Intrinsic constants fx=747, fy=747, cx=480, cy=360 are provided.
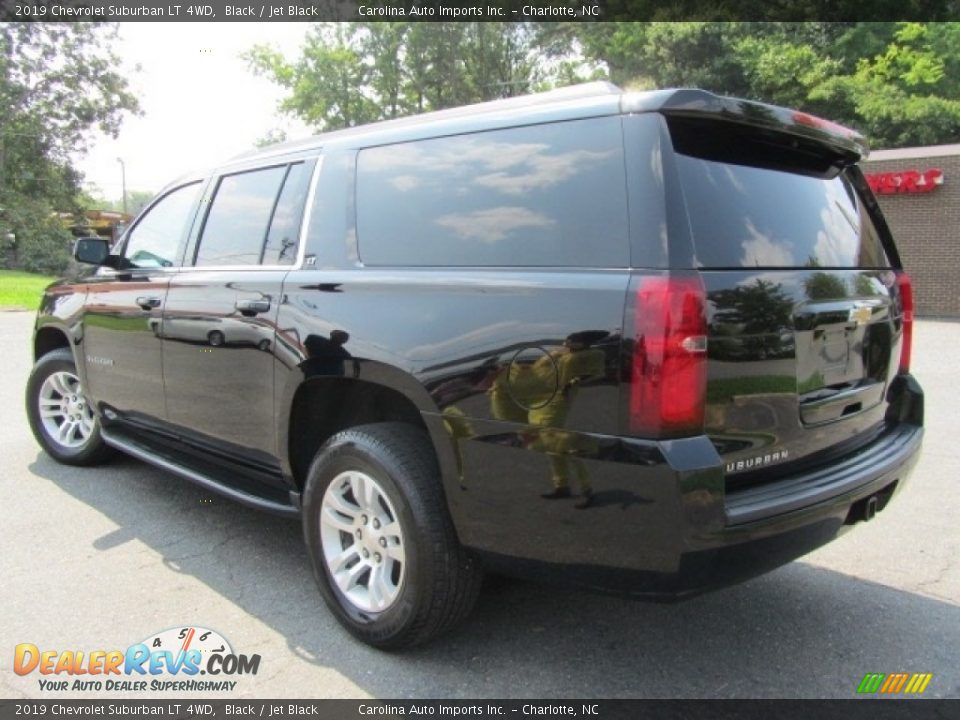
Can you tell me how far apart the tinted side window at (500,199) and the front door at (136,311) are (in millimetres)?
1597

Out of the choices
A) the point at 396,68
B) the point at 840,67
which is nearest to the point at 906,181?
the point at 840,67

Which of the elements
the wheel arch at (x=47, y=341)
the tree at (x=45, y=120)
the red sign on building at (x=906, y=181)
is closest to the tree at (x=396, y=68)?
the tree at (x=45, y=120)

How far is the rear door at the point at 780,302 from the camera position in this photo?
221cm

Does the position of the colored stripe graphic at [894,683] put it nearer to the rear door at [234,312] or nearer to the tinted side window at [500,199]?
the tinted side window at [500,199]

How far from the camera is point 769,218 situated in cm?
248

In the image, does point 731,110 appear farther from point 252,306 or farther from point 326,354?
point 252,306

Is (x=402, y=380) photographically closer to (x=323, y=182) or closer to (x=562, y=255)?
(x=562, y=255)

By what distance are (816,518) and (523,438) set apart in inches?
38.8

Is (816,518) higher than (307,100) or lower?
lower

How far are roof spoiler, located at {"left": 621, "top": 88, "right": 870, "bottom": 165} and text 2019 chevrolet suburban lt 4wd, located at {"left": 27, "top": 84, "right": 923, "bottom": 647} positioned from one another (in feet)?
0.04

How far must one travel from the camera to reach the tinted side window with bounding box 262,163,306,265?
3275mm

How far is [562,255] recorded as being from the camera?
230cm

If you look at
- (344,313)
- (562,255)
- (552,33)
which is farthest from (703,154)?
(552,33)

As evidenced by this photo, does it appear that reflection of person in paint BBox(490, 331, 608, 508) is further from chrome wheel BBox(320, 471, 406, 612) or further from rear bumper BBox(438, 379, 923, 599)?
chrome wheel BBox(320, 471, 406, 612)
